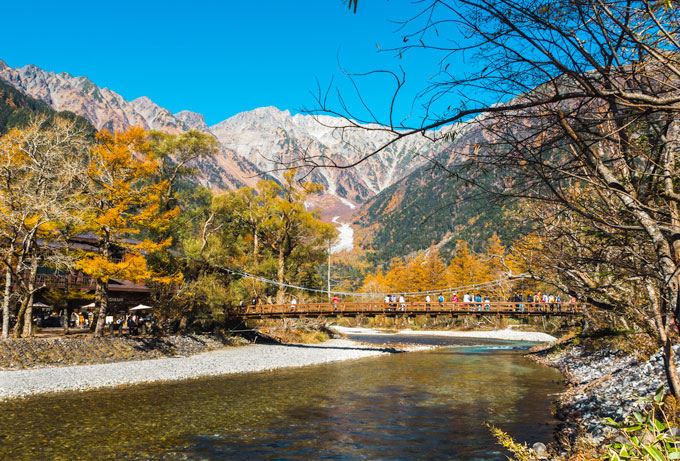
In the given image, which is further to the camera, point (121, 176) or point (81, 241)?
point (81, 241)

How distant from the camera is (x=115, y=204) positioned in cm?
2055

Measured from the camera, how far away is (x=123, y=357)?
19.5m

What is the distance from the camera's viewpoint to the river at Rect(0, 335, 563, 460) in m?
7.89

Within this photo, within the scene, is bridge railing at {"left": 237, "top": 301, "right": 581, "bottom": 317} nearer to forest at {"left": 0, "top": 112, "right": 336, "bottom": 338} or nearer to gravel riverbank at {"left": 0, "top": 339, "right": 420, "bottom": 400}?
gravel riverbank at {"left": 0, "top": 339, "right": 420, "bottom": 400}

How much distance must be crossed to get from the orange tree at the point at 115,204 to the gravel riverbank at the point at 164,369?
4041mm

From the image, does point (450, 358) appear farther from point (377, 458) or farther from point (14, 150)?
point (14, 150)

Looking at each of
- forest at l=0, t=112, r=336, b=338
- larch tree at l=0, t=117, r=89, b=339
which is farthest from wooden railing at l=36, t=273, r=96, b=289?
larch tree at l=0, t=117, r=89, b=339

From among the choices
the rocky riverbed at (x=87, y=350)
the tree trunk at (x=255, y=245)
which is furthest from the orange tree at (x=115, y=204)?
the tree trunk at (x=255, y=245)

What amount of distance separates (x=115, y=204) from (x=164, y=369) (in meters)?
8.11

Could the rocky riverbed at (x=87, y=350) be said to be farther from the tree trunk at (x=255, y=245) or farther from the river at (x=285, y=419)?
the tree trunk at (x=255, y=245)

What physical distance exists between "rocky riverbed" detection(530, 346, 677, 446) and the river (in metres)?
0.59

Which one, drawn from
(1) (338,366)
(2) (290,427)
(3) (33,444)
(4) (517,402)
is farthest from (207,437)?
(1) (338,366)

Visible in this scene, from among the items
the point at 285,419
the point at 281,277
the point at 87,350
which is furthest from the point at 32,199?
the point at 281,277

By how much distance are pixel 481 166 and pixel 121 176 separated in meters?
20.5
